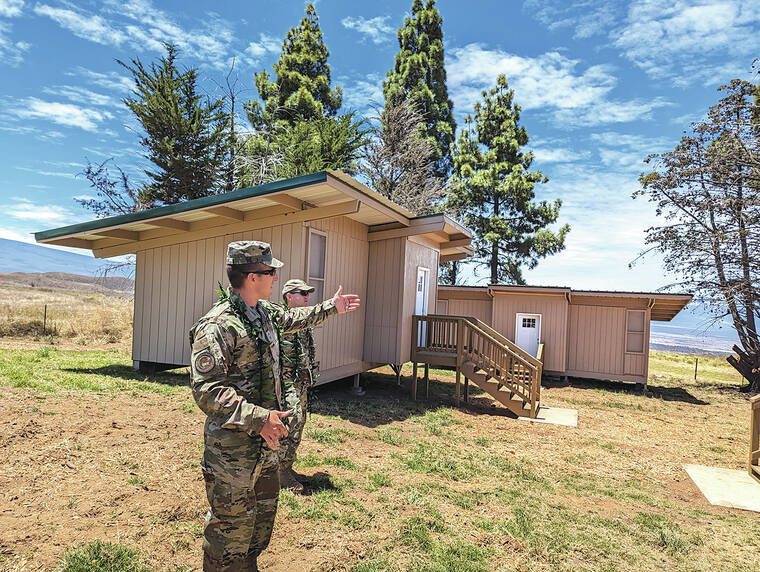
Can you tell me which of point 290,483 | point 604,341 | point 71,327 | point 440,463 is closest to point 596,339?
point 604,341

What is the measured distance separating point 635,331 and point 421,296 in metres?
7.94

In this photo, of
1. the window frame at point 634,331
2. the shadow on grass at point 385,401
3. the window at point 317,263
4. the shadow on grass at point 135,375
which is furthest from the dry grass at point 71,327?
the window frame at point 634,331

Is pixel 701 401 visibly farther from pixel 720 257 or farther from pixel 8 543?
pixel 8 543

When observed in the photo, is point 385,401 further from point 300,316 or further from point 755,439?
point 300,316

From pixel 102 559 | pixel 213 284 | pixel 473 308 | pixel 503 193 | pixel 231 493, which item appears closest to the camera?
pixel 231 493

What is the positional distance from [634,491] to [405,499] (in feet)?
9.60

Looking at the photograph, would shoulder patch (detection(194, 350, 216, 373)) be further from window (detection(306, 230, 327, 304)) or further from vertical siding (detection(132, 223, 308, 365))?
vertical siding (detection(132, 223, 308, 365))

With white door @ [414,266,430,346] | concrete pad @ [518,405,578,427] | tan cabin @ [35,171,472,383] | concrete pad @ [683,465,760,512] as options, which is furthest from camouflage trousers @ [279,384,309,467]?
white door @ [414,266,430,346]

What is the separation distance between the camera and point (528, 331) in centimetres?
1451

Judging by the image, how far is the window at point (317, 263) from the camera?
8086 mm

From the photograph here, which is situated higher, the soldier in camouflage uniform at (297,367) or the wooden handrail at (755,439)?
the soldier in camouflage uniform at (297,367)

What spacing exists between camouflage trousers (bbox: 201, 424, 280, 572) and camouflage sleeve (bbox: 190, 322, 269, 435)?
0.45 ft

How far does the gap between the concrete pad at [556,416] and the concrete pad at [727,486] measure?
7.74 feet

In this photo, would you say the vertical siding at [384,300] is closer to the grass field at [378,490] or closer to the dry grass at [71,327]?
the grass field at [378,490]
